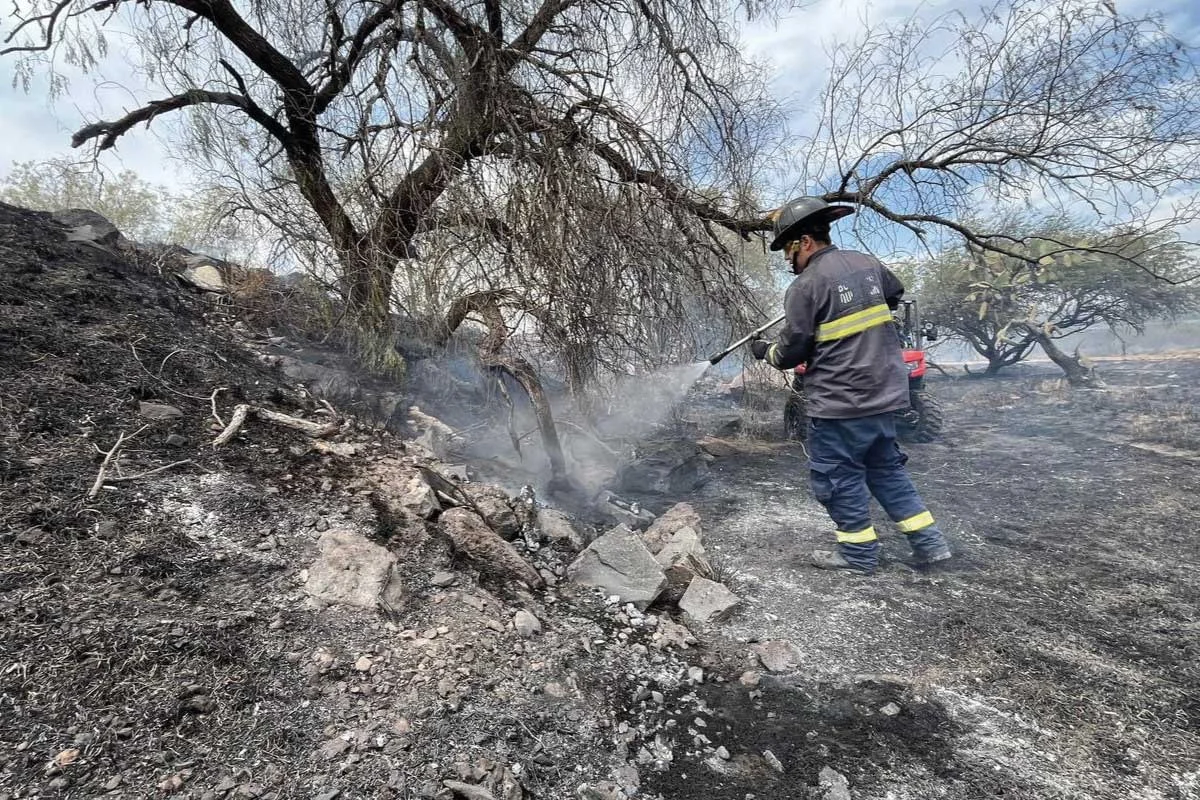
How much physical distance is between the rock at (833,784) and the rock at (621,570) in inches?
41.5

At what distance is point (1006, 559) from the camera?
122 inches

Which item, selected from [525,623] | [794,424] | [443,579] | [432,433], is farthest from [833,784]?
[794,424]

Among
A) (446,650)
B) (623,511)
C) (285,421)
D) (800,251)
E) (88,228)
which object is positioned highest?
(88,228)

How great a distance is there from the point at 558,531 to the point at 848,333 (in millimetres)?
2047

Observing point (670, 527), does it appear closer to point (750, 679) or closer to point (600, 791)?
point (750, 679)

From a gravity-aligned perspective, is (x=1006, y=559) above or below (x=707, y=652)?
below

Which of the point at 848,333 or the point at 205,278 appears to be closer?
the point at 848,333

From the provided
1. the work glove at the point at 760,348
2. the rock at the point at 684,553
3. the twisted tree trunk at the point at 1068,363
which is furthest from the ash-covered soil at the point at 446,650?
the twisted tree trunk at the point at 1068,363

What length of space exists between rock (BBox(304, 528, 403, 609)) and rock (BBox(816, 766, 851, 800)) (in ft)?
5.08

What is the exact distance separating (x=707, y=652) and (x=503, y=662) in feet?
2.96

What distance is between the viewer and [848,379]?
2912mm

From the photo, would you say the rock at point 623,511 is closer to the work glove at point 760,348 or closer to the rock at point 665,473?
the rock at point 665,473

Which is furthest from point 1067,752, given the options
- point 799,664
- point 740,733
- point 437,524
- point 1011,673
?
point 437,524

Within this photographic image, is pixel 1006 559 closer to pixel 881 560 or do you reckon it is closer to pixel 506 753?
pixel 881 560
